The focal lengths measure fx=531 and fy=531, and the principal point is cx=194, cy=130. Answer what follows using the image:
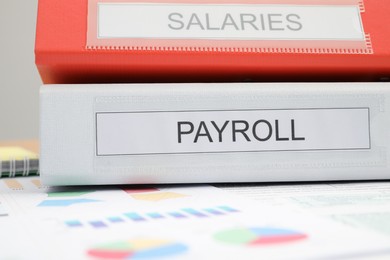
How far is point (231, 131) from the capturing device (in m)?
0.52

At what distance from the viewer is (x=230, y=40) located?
0.53 meters

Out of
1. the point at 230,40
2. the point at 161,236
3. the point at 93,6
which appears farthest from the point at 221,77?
the point at 161,236

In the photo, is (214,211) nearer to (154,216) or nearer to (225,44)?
(154,216)

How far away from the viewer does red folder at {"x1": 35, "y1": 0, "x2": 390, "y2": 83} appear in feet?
1.67

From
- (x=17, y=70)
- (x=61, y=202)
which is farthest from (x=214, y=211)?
(x=17, y=70)

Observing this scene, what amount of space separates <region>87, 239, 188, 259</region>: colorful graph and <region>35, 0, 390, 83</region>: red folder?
25cm

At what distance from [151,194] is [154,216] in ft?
0.37

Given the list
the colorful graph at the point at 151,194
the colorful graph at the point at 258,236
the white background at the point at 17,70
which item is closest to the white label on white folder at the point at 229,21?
the colorful graph at the point at 151,194

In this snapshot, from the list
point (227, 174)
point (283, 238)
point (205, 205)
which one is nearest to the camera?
point (283, 238)

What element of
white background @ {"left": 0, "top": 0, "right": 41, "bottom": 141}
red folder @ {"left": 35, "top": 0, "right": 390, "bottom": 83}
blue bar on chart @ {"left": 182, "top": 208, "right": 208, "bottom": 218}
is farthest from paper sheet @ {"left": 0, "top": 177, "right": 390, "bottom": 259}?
white background @ {"left": 0, "top": 0, "right": 41, "bottom": 141}

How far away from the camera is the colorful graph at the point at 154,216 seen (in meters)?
0.35

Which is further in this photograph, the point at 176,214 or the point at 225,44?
the point at 225,44

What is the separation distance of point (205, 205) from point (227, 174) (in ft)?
0.36

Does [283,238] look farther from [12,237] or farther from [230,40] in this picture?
[230,40]
